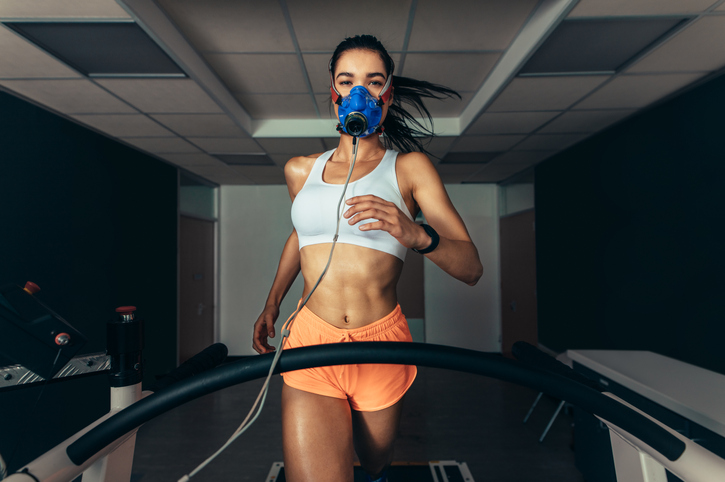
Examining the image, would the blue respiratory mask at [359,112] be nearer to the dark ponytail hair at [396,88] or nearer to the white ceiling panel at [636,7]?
the dark ponytail hair at [396,88]

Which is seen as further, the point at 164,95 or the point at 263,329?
the point at 164,95

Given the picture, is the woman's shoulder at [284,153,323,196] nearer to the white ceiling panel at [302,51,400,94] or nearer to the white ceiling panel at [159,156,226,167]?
the white ceiling panel at [302,51,400,94]

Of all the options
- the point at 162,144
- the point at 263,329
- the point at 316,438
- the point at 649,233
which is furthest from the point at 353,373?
the point at 162,144

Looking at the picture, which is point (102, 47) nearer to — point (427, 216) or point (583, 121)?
point (427, 216)

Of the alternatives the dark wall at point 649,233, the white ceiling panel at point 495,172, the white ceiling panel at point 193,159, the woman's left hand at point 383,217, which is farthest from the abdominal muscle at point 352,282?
the white ceiling panel at point 495,172

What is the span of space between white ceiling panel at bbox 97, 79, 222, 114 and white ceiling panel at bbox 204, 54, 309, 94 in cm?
22

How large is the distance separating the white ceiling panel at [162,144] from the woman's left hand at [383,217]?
11.6 feet

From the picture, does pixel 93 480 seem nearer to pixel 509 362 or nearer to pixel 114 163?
pixel 509 362

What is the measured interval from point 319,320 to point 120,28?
6.16 feet

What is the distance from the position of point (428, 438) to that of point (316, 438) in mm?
2495

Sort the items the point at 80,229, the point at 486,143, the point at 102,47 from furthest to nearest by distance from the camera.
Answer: the point at 486,143 → the point at 80,229 → the point at 102,47

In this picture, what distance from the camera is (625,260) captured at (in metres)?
3.03

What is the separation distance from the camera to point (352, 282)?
89 centimetres

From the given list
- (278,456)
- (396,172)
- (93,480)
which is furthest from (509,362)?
(278,456)
